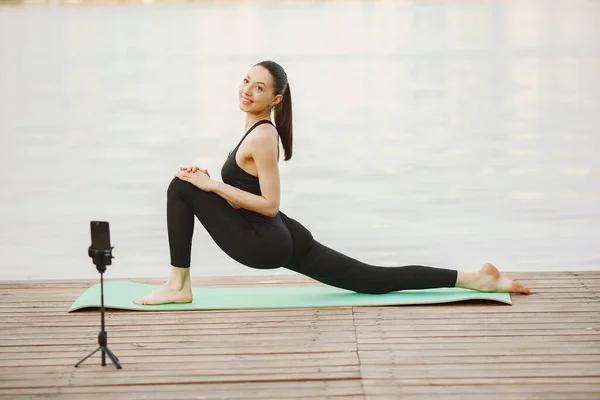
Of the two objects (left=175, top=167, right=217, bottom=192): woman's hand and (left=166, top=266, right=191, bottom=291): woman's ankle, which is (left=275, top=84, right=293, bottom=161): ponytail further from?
(left=166, top=266, right=191, bottom=291): woman's ankle

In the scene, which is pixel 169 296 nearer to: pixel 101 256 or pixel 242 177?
pixel 242 177

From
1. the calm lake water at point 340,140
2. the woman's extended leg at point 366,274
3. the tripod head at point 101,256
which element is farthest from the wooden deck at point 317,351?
the calm lake water at point 340,140

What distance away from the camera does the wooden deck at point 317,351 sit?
3049 millimetres

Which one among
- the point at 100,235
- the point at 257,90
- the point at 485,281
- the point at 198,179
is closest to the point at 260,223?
the point at 198,179

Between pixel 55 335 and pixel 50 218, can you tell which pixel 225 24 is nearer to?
pixel 50 218

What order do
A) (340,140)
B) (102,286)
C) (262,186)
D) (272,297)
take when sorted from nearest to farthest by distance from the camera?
(102,286) < (262,186) < (272,297) < (340,140)

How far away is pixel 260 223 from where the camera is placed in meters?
3.88

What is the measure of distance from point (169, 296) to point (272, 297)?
1.38 ft

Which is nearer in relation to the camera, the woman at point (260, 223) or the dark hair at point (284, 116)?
the woman at point (260, 223)

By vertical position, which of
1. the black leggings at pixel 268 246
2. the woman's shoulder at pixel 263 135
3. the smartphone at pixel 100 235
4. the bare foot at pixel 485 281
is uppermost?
the woman's shoulder at pixel 263 135

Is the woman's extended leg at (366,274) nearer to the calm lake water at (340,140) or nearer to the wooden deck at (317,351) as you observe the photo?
the wooden deck at (317,351)

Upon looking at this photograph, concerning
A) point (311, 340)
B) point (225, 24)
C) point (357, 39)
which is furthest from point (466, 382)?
point (225, 24)

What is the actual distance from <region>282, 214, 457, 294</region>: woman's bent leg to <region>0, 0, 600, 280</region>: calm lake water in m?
1.05

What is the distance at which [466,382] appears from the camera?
3074mm
